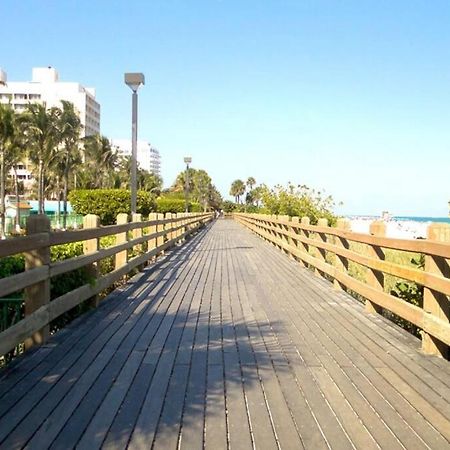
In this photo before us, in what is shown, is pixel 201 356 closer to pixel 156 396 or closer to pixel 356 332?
pixel 156 396

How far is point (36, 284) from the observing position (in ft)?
16.3

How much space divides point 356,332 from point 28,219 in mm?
3636

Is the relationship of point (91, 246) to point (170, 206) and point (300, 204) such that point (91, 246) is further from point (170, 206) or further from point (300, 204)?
point (170, 206)

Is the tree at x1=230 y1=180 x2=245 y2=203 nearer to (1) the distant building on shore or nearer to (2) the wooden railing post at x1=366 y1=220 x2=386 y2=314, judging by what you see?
(1) the distant building on shore

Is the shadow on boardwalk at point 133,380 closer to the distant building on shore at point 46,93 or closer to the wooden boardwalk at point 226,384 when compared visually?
the wooden boardwalk at point 226,384

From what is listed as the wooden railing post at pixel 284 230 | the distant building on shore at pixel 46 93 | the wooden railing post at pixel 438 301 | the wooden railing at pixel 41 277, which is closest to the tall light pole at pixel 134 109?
the wooden railing post at pixel 284 230

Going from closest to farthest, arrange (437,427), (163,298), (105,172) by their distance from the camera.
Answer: (437,427)
(163,298)
(105,172)

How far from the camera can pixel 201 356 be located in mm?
4977

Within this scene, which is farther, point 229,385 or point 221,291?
point 221,291

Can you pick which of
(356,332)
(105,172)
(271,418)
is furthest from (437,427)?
(105,172)

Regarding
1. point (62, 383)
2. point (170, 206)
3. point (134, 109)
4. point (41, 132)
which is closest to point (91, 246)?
point (62, 383)

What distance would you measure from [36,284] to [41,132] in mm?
55578

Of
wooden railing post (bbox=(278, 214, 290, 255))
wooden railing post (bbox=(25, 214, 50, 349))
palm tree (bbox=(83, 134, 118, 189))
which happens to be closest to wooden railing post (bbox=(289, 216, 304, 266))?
wooden railing post (bbox=(278, 214, 290, 255))

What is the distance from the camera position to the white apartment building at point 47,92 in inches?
5354
